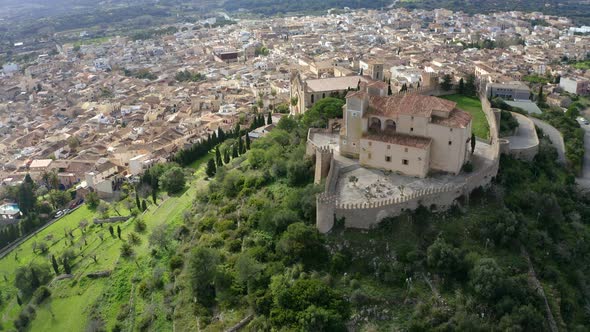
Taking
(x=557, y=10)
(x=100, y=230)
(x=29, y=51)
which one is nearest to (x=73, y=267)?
(x=100, y=230)

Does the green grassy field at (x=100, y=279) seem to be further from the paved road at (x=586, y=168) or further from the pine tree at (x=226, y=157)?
the paved road at (x=586, y=168)

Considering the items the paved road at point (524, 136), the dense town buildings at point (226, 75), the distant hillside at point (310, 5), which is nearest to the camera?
A: the paved road at point (524, 136)

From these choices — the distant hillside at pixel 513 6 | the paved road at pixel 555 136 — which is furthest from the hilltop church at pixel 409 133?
the distant hillside at pixel 513 6

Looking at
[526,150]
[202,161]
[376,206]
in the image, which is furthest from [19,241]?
[526,150]

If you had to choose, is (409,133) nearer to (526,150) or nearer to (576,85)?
(526,150)

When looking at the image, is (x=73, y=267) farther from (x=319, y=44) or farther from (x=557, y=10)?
(x=557, y=10)

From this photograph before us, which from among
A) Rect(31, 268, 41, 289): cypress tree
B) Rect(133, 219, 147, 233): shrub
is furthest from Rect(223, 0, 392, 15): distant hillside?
Rect(31, 268, 41, 289): cypress tree

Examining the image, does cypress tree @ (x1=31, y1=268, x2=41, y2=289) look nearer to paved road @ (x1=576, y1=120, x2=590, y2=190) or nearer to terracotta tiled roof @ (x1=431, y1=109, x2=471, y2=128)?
terracotta tiled roof @ (x1=431, y1=109, x2=471, y2=128)

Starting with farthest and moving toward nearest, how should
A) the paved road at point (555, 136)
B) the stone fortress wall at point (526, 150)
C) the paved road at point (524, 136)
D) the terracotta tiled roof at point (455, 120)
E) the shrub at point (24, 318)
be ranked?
the paved road at point (555, 136) < the paved road at point (524, 136) < the stone fortress wall at point (526, 150) < the shrub at point (24, 318) < the terracotta tiled roof at point (455, 120)
